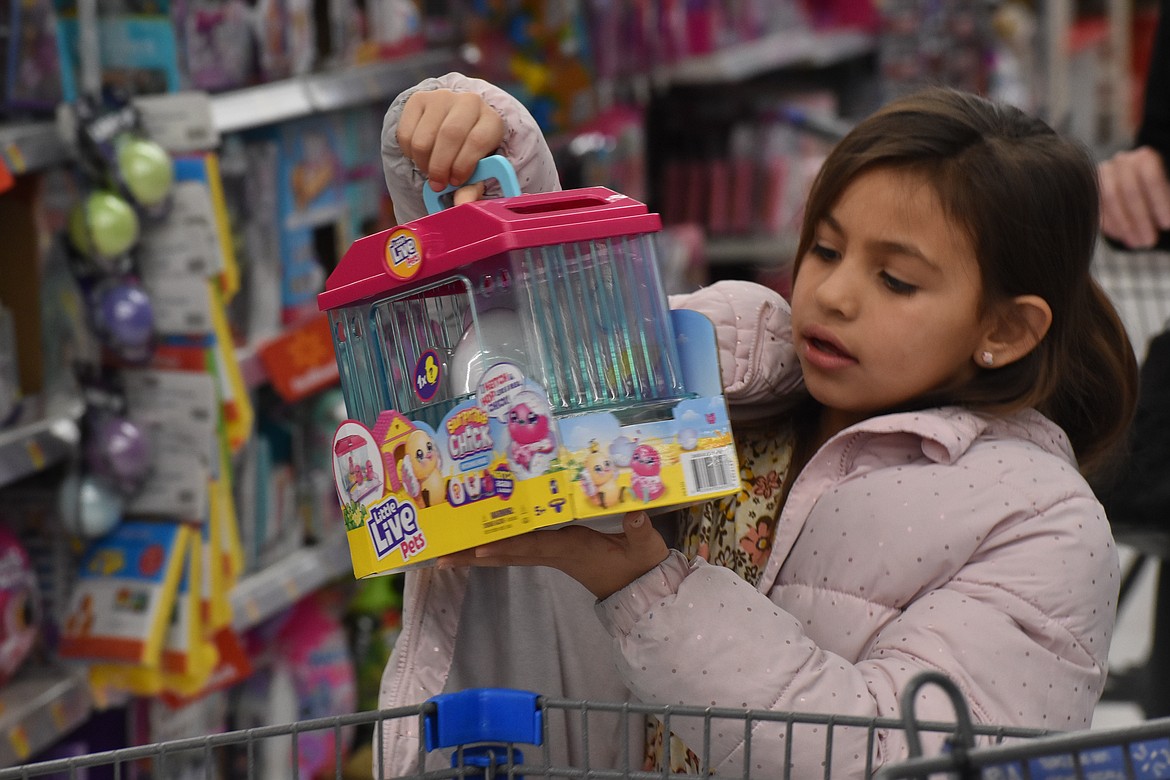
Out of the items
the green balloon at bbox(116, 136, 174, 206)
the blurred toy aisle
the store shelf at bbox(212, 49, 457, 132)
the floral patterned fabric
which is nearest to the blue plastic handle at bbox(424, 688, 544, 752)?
the floral patterned fabric

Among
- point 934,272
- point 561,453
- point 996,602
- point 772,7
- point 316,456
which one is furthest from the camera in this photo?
point 772,7

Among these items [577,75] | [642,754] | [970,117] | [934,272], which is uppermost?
[577,75]

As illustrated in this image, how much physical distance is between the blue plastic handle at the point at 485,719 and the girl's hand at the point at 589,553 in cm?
10

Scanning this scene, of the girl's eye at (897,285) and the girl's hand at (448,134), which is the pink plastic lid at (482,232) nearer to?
the girl's hand at (448,134)

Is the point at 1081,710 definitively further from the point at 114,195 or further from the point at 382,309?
the point at 114,195

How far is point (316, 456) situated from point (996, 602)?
1.97m

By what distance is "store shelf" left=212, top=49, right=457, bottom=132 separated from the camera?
2406 millimetres

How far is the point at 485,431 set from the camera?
954 mm

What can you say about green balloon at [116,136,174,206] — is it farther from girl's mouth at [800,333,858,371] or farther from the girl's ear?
the girl's ear

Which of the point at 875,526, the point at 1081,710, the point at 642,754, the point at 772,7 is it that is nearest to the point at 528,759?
the point at 642,754

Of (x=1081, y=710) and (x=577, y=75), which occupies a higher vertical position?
(x=577, y=75)

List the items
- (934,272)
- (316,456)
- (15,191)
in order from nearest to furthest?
1. (934,272)
2. (15,191)
3. (316,456)

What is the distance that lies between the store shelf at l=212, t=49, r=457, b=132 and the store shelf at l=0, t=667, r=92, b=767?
93cm

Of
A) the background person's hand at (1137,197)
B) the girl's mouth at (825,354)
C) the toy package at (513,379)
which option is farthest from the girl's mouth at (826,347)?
the background person's hand at (1137,197)
